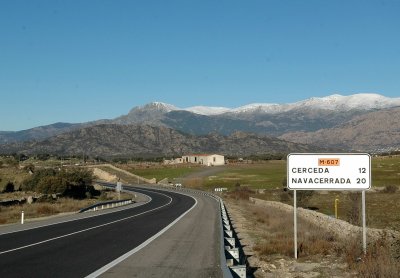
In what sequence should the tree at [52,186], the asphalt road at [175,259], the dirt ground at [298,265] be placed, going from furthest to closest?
1. the tree at [52,186]
2. the dirt ground at [298,265]
3. the asphalt road at [175,259]

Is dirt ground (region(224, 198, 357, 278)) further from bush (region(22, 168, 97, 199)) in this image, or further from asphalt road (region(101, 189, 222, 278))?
bush (region(22, 168, 97, 199))

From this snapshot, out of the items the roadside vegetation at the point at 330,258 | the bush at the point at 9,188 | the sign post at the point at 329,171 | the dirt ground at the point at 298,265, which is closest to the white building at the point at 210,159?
the bush at the point at 9,188

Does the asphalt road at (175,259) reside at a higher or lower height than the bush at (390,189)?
higher

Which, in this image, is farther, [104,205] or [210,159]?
[210,159]

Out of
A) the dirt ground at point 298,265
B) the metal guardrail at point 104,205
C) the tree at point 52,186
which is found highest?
the dirt ground at point 298,265

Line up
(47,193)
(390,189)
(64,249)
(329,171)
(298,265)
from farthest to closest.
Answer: (390,189), (47,193), (64,249), (329,171), (298,265)

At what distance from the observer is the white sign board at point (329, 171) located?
15.3 m

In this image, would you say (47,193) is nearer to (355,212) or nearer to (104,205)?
(104,205)

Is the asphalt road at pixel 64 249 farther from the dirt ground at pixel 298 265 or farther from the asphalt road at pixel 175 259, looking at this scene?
the dirt ground at pixel 298 265

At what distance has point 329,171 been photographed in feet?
51.0

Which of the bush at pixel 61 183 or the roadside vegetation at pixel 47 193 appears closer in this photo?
the roadside vegetation at pixel 47 193

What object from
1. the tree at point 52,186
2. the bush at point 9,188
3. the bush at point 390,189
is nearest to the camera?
the tree at point 52,186

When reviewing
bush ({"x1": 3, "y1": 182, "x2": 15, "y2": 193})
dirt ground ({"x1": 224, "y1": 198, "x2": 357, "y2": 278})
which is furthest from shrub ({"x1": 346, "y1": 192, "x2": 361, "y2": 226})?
bush ({"x1": 3, "y1": 182, "x2": 15, "y2": 193})

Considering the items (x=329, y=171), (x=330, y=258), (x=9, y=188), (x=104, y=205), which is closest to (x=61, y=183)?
(x=9, y=188)
